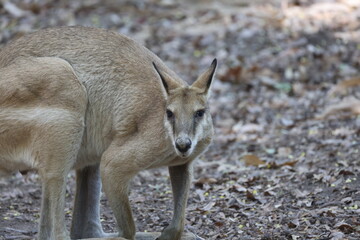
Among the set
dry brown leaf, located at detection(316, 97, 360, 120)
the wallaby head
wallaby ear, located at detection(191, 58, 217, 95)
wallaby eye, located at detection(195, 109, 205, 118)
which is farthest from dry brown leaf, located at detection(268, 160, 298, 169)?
wallaby eye, located at detection(195, 109, 205, 118)

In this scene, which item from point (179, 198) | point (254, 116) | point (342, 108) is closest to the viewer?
point (179, 198)

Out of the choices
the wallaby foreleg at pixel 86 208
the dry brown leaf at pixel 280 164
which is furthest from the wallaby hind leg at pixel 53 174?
the dry brown leaf at pixel 280 164

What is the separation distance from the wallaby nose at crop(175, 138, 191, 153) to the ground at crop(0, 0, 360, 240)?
1.30 metres

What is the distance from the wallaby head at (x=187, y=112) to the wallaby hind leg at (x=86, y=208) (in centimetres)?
121

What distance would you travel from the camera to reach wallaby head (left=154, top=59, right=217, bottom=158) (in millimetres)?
5590

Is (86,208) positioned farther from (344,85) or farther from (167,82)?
(344,85)

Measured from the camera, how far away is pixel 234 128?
425 inches

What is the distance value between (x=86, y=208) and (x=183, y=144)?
5.28 feet

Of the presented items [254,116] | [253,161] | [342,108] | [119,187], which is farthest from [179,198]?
[254,116]

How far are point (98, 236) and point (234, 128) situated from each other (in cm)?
468

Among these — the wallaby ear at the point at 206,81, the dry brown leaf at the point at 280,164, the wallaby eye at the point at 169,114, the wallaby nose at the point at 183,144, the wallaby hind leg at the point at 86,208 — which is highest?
the wallaby ear at the point at 206,81

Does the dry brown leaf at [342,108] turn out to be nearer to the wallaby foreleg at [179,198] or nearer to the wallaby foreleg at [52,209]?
the wallaby foreleg at [179,198]

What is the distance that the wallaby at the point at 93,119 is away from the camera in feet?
19.4

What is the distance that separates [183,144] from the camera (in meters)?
5.49
